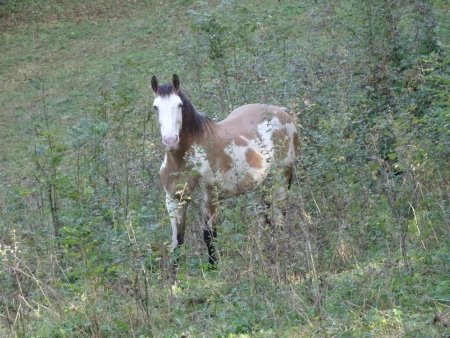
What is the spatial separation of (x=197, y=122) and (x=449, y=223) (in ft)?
9.37

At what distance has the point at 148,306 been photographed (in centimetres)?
579

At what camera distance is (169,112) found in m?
8.06

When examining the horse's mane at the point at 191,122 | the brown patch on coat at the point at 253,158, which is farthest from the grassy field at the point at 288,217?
the horse's mane at the point at 191,122

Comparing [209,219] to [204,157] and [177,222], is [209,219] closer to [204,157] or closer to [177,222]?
[177,222]

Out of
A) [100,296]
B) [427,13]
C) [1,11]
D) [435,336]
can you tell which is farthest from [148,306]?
[1,11]

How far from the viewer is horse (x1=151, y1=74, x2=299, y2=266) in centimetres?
801

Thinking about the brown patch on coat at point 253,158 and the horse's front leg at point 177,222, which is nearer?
the horse's front leg at point 177,222

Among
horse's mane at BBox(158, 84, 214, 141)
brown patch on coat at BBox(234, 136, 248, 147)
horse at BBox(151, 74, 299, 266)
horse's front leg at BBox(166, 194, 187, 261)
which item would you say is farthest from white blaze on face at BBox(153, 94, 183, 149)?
brown patch on coat at BBox(234, 136, 248, 147)

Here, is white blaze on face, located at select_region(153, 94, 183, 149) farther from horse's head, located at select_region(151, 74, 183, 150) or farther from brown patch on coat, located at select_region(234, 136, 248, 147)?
brown patch on coat, located at select_region(234, 136, 248, 147)

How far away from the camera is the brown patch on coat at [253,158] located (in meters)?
8.91

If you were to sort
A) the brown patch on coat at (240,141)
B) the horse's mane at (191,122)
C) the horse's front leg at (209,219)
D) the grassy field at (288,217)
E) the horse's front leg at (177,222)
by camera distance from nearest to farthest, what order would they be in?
the grassy field at (288,217) < the horse's front leg at (209,219) < the horse's front leg at (177,222) < the horse's mane at (191,122) < the brown patch on coat at (240,141)

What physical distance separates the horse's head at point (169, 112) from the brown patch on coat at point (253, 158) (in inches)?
39.1

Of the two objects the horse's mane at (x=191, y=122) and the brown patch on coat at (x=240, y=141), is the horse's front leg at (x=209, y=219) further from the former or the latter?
the brown patch on coat at (x=240, y=141)

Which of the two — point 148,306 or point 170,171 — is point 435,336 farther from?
point 170,171
